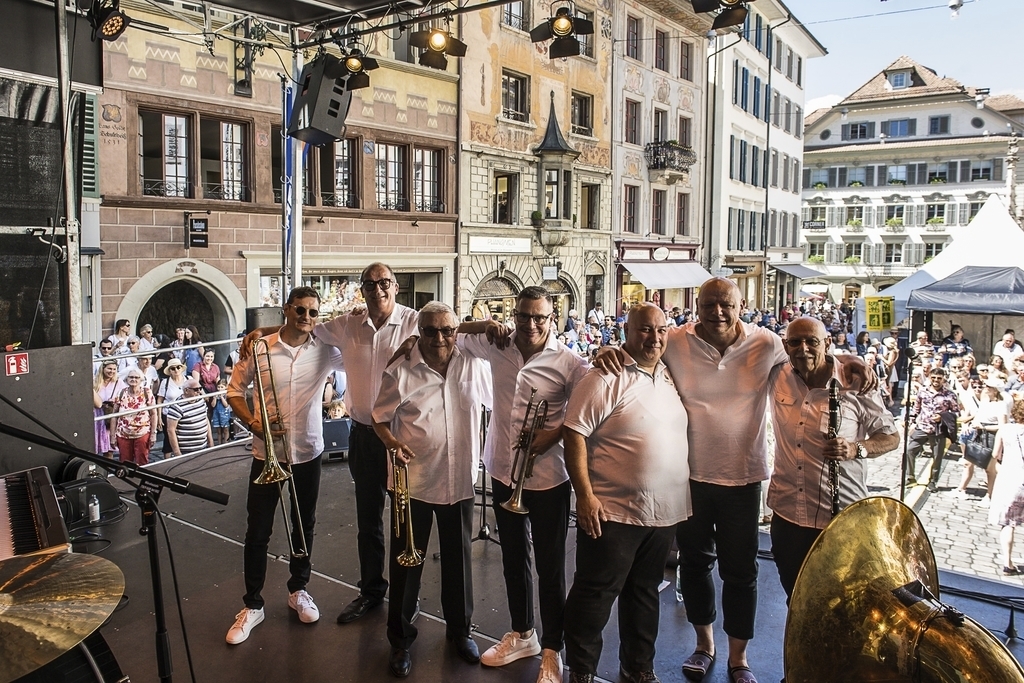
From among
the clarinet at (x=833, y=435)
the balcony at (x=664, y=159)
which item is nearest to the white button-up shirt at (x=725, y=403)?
the clarinet at (x=833, y=435)

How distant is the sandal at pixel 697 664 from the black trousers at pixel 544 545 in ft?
2.00

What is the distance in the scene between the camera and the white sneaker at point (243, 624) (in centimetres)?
387

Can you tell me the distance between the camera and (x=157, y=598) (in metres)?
2.93

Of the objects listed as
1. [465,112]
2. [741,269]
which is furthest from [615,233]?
[741,269]

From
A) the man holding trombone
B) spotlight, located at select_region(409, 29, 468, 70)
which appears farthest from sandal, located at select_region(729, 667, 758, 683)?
spotlight, located at select_region(409, 29, 468, 70)

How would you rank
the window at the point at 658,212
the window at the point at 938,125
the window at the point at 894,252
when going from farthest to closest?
the window at the point at 938,125 < the window at the point at 894,252 < the window at the point at 658,212

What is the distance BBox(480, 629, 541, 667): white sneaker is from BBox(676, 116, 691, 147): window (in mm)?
25667

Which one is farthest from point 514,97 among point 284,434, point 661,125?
point 284,434

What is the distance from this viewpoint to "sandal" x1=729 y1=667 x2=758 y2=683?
3.47 m

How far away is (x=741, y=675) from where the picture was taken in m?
3.50

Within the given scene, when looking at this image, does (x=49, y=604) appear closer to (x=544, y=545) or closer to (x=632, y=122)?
(x=544, y=545)

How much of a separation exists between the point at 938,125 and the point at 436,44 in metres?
41.5

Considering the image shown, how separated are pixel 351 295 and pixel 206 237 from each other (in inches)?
142

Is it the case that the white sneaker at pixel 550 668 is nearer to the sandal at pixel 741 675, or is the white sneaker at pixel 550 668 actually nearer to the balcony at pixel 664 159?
the sandal at pixel 741 675
